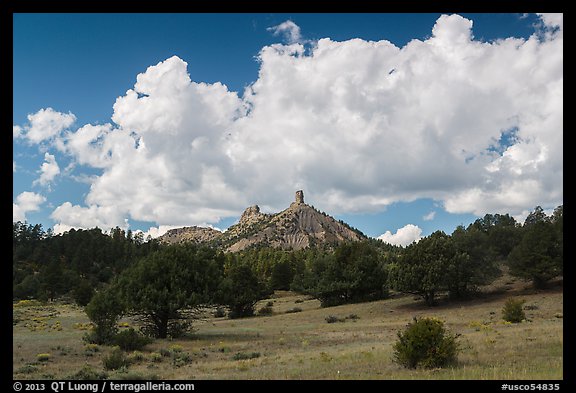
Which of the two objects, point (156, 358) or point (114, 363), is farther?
point (156, 358)

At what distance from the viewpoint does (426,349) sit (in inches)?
661

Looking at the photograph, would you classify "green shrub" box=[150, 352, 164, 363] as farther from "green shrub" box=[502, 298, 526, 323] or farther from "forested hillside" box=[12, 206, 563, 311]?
"green shrub" box=[502, 298, 526, 323]

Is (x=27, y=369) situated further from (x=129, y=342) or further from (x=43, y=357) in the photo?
(x=129, y=342)

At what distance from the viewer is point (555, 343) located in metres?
21.4

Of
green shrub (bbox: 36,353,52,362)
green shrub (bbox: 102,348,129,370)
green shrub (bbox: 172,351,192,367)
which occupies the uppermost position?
green shrub (bbox: 102,348,129,370)

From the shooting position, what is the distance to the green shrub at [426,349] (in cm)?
1648

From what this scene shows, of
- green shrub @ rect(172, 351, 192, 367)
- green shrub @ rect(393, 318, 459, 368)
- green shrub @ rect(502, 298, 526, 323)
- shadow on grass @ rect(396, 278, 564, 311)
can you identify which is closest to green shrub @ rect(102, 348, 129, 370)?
green shrub @ rect(172, 351, 192, 367)

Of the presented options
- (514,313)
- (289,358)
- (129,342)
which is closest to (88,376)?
(289,358)

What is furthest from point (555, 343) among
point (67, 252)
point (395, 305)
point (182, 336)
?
point (67, 252)

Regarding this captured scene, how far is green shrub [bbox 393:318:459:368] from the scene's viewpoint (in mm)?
16484

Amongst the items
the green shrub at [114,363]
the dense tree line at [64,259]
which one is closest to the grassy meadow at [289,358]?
the green shrub at [114,363]

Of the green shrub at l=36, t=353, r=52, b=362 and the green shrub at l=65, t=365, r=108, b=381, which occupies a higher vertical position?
the green shrub at l=65, t=365, r=108, b=381
